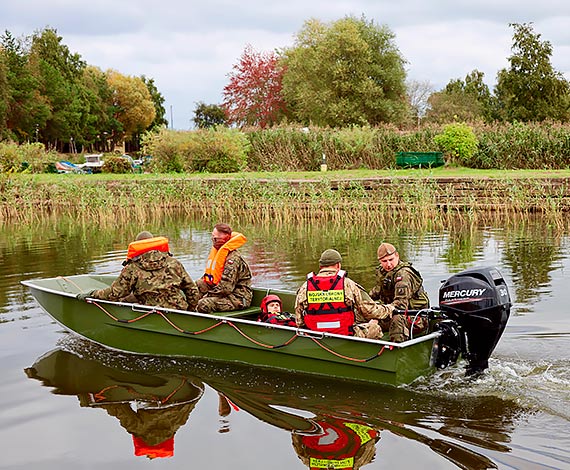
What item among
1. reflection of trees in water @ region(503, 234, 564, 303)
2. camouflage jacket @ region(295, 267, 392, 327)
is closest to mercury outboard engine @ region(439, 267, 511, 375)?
camouflage jacket @ region(295, 267, 392, 327)

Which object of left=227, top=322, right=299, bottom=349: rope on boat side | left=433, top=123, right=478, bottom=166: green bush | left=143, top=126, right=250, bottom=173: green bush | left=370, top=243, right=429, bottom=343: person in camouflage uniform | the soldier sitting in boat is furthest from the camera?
left=143, top=126, right=250, bottom=173: green bush

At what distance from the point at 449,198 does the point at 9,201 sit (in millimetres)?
13040

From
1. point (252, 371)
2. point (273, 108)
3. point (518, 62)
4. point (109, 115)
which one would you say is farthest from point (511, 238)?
point (109, 115)

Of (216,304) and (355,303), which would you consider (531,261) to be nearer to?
(216,304)

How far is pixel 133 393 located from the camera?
303 inches

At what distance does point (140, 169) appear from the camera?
3791 centimetres

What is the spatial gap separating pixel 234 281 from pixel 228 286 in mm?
91

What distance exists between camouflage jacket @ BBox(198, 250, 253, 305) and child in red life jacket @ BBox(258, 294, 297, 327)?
343 mm

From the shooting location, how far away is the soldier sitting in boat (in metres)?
7.50

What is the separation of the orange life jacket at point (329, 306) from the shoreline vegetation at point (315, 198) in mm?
12252

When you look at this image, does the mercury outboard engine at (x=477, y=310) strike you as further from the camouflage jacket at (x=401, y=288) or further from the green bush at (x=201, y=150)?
the green bush at (x=201, y=150)

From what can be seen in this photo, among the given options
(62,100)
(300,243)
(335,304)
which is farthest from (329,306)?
(62,100)

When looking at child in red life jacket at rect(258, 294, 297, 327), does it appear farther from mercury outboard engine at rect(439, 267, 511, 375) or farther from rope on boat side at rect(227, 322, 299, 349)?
mercury outboard engine at rect(439, 267, 511, 375)

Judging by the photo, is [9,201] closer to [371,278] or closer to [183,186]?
[183,186]
